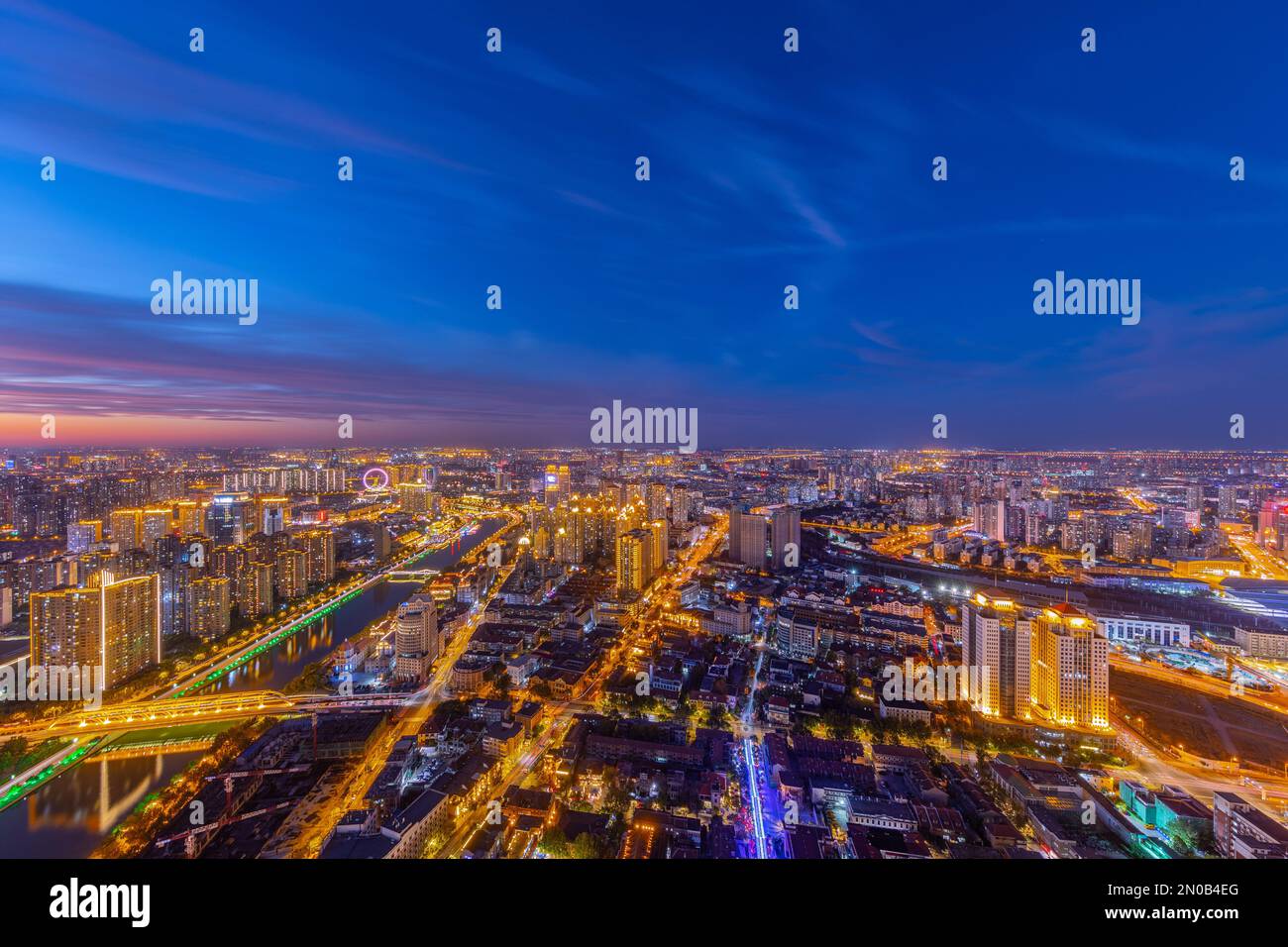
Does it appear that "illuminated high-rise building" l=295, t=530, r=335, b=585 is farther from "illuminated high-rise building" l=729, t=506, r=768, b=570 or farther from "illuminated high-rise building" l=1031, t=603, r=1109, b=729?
"illuminated high-rise building" l=1031, t=603, r=1109, b=729

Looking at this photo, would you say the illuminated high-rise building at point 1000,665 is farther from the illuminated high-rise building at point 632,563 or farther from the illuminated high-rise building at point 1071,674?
the illuminated high-rise building at point 632,563

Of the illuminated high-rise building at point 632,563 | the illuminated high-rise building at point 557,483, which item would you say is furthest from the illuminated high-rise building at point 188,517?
the illuminated high-rise building at point 632,563

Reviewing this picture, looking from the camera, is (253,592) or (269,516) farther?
(269,516)

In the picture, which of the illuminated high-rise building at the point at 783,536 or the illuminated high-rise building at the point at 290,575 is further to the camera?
the illuminated high-rise building at the point at 783,536
